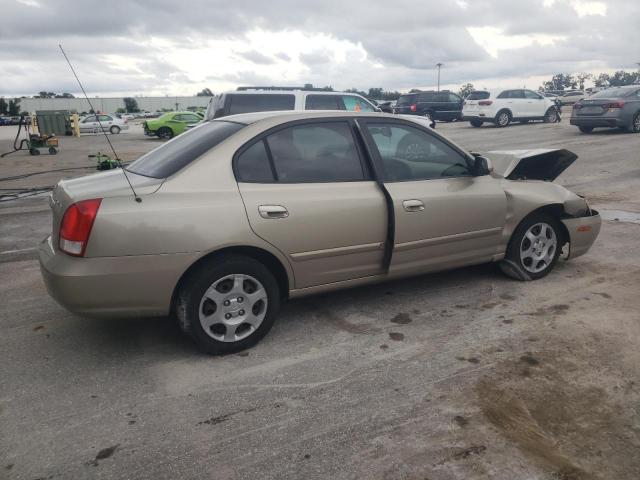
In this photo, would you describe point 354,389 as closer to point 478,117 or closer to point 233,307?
point 233,307

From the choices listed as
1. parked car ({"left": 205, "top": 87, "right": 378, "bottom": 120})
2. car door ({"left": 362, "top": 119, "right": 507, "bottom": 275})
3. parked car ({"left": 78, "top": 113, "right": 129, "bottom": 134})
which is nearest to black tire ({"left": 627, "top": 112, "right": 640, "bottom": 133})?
parked car ({"left": 205, "top": 87, "right": 378, "bottom": 120})

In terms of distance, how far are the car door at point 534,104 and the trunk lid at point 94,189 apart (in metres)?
24.2

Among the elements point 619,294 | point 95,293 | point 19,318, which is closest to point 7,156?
point 19,318

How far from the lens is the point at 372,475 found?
2451 millimetres

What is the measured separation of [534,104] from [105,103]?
282 feet

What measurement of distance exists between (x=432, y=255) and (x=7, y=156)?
18.6 meters

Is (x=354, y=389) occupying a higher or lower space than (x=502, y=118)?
lower

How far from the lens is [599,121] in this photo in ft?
58.3

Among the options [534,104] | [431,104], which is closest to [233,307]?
[534,104]

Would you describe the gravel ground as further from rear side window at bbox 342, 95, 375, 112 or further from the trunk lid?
rear side window at bbox 342, 95, 375, 112

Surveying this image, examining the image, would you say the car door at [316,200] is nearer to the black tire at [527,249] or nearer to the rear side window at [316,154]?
the rear side window at [316,154]

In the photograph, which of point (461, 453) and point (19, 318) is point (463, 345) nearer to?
point (461, 453)

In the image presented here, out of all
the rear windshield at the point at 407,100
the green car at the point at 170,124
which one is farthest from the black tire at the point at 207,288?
the rear windshield at the point at 407,100

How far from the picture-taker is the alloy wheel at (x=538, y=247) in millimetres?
4871
